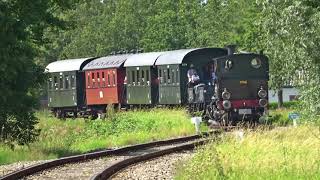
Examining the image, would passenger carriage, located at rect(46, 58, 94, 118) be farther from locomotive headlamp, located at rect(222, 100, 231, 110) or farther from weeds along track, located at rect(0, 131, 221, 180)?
weeds along track, located at rect(0, 131, 221, 180)

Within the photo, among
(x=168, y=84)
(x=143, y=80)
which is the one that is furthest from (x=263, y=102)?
(x=143, y=80)

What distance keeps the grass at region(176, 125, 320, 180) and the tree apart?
22.1 ft

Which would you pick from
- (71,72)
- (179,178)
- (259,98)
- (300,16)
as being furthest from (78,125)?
(179,178)

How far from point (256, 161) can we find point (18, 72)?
947 cm

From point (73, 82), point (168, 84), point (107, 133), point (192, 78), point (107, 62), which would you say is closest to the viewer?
point (107, 133)

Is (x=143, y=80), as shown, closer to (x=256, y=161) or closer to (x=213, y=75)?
(x=213, y=75)

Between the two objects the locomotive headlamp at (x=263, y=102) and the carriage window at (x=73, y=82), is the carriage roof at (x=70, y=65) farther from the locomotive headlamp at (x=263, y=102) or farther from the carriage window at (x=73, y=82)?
the locomotive headlamp at (x=263, y=102)

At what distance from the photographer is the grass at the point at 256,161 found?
400 inches

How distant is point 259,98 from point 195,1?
49053mm

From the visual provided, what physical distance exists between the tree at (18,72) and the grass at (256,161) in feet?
22.1

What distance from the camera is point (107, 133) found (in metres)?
25.6

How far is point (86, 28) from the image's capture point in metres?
76.2

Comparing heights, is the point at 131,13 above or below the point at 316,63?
above

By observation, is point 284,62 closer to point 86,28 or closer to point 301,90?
point 301,90
